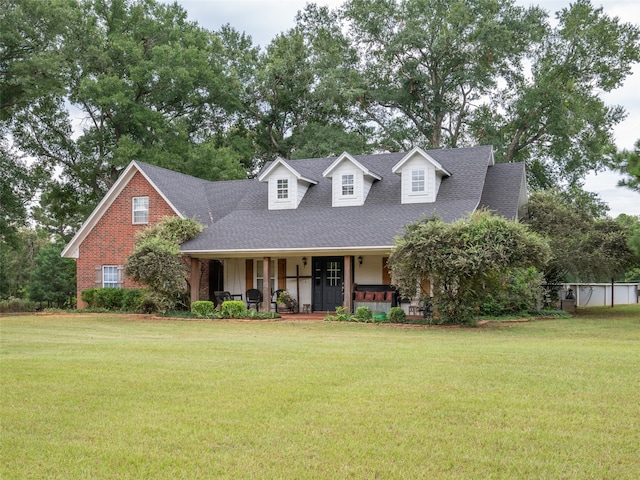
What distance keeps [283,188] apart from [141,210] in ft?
19.3

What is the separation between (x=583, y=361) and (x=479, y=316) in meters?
11.1

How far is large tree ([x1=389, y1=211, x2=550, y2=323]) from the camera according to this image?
16922mm

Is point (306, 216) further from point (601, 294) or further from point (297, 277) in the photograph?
point (601, 294)

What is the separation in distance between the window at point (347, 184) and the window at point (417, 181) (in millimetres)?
2412

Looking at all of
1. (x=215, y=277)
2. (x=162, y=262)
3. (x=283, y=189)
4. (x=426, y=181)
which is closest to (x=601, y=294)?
(x=426, y=181)

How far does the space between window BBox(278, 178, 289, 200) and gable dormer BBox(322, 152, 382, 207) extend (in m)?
1.91

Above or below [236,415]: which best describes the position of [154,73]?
above

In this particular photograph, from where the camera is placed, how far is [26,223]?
1390 inches

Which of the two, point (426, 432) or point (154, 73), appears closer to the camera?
point (426, 432)

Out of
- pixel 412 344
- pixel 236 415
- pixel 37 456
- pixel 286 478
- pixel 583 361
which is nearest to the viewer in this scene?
pixel 286 478

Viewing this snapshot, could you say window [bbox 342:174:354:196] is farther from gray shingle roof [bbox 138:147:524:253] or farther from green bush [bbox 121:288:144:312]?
green bush [bbox 121:288:144:312]

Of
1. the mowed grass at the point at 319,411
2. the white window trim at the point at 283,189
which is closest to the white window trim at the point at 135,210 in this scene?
the white window trim at the point at 283,189

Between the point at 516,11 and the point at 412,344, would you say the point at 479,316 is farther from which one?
the point at 516,11

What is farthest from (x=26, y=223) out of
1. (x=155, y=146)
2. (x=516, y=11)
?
(x=516, y=11)
